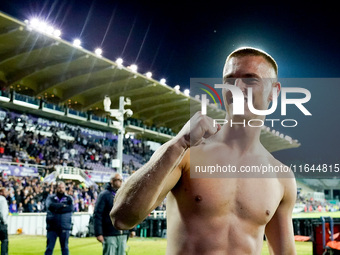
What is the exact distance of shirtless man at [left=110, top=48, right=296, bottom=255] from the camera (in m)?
1.97

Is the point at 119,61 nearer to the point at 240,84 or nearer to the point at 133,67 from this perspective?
the point at 133,67

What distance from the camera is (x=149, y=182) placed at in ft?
5.28

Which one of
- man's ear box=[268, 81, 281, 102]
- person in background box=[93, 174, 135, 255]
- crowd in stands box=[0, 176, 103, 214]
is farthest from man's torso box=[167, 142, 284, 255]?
crowd in stands box=[0, 176, 103, 214]

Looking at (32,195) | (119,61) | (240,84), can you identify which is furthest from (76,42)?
(240,84)

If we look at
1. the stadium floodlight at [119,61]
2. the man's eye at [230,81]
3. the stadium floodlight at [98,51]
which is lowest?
the man's eye at [230,81]

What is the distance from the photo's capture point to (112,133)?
3619 centimetres

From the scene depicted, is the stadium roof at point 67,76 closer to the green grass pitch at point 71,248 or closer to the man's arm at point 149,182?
the green grass pitch at point 71,248

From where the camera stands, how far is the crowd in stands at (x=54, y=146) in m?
24.9

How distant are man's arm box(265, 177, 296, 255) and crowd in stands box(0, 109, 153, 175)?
74.6 ft

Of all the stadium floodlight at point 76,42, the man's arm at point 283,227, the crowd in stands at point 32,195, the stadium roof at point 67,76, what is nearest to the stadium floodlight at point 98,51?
the stadium roof at point 67,76

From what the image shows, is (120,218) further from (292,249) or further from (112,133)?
(112,133)

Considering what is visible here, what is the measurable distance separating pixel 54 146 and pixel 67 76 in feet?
15.8

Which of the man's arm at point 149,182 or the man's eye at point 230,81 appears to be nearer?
the man's arm at point 149,182

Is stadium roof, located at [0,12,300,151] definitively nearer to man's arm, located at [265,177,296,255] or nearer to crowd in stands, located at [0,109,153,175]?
crowd in stands, located at [0,109,153,175]
